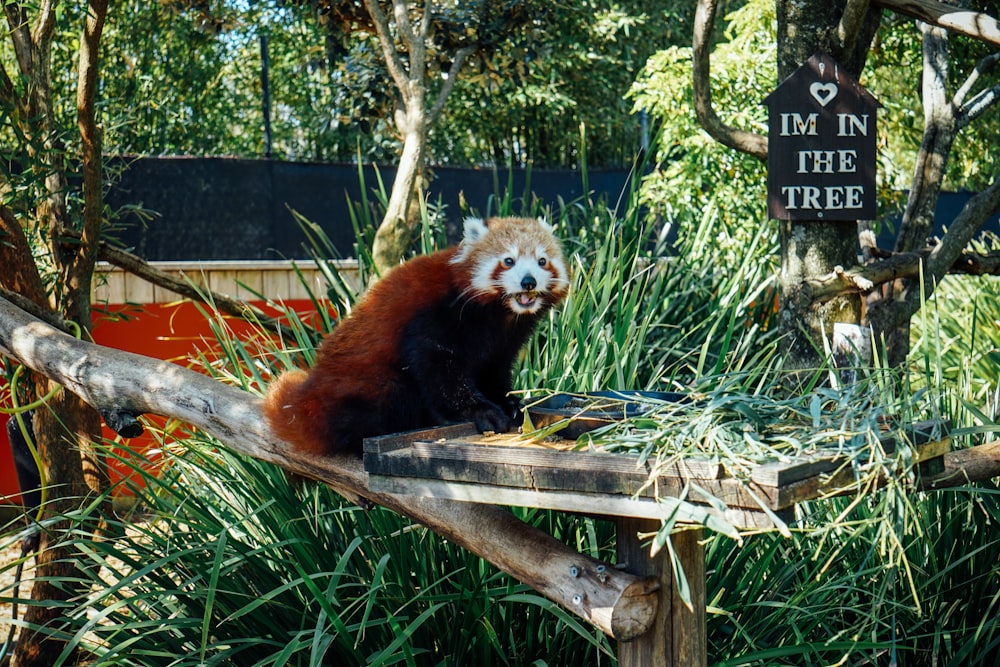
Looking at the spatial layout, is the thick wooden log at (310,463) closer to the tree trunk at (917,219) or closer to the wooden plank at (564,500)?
the wooden plank at (564,500)

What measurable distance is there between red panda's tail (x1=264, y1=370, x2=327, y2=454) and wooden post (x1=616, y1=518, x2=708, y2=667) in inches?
26.0

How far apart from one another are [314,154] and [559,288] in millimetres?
8632

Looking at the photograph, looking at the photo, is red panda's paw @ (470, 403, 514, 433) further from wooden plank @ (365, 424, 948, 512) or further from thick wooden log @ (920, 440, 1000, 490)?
thick wooden log @ (920, 440, 1000, 490)

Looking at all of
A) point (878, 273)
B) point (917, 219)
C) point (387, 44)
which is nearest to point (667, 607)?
point (878, 273)

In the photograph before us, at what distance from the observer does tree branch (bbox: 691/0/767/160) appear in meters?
3.42

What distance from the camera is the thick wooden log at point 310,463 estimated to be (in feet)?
5.93

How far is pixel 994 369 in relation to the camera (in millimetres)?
4484

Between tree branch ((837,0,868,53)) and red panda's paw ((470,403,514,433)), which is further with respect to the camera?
tree branch ((837,0,868,53))

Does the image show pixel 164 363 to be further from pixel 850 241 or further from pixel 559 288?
pixel 850 241

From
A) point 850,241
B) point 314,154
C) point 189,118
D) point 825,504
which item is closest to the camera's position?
point 825,504

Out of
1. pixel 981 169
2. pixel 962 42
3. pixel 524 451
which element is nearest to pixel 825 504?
pixel 524 451

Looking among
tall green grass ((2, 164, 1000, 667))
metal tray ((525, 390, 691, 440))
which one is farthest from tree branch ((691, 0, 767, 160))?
metal tray ((525, 390, 691, 440))

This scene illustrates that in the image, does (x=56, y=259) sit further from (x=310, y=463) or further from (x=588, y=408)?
(x=588, y=408)

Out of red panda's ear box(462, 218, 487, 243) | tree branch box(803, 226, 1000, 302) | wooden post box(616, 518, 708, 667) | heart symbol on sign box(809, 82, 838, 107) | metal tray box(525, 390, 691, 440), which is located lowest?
wooden post box(616, 518, 708, 667)
